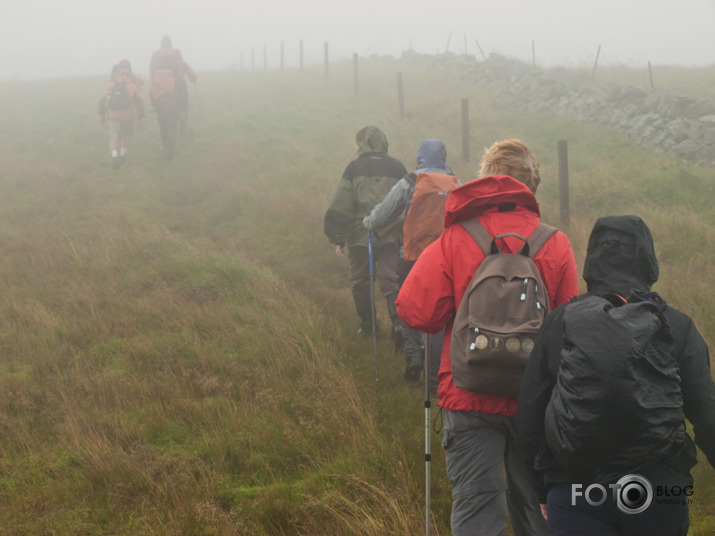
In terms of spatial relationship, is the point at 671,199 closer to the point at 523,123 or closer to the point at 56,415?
the point at 523,123

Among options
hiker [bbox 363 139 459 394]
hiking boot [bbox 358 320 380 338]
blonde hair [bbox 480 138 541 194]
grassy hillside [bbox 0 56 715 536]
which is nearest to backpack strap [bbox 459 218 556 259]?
blonde hair [bbox 480 138 541 194]

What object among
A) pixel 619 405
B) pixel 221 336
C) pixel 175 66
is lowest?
pixel 221 336

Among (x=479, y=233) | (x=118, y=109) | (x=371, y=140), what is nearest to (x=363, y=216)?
(x=371, y=140)

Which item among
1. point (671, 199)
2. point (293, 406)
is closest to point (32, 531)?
point (293, 406)

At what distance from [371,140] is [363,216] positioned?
2.75 feet

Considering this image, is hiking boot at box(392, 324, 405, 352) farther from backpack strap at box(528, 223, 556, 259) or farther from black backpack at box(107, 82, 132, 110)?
black backpack at box(107, 82, 132, 110)

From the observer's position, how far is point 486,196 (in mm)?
2938

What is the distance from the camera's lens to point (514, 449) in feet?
9.38

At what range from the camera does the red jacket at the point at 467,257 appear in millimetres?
2924

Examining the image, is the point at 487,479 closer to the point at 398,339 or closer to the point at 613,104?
the point at 398,339

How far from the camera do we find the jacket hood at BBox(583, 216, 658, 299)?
2.31 metres

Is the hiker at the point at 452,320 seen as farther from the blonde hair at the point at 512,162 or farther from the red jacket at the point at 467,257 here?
the blonde hair at the point at 512,162

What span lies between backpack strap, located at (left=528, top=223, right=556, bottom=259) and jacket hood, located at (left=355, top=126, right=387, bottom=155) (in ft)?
13.5

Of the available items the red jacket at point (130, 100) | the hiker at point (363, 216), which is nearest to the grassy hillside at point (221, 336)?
the hiker at point (363, 216)
